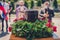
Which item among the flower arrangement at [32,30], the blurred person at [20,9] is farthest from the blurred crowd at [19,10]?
the flower arrangement at [32,30]

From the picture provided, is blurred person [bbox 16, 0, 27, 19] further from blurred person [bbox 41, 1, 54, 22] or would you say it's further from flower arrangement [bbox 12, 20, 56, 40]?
flower arrangement [bbox 12, 20, 56, 40]

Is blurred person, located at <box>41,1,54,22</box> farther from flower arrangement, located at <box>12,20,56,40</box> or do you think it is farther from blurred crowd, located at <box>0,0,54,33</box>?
flower arrangement, located at <box>12,20,56,40</box>

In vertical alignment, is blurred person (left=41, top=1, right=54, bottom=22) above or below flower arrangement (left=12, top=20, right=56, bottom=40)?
above

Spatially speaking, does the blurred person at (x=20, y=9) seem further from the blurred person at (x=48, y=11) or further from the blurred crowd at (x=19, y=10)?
the blurred person at (x=48, y=11)

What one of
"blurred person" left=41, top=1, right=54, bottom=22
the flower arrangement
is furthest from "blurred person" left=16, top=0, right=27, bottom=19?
the flower arrangement

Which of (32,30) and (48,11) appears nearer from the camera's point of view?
(32,30)

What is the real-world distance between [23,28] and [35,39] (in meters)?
0.16

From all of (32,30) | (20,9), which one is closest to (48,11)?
(20,9)

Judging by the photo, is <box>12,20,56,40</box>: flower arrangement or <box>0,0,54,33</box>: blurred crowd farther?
<box>0,0,54,33</box>: blurred crowd

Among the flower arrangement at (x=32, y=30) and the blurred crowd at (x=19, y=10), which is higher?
the blurred crowd at (x=19, y=10)

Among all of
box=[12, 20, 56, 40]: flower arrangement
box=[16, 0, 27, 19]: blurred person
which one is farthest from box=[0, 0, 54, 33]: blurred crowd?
box=[12, 20, 56, 40]: flower arrangement

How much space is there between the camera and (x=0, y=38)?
294 cm

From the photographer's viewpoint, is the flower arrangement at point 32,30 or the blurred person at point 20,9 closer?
the flower arrangement at point 32,30

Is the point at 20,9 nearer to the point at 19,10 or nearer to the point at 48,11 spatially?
the point at 19,10
